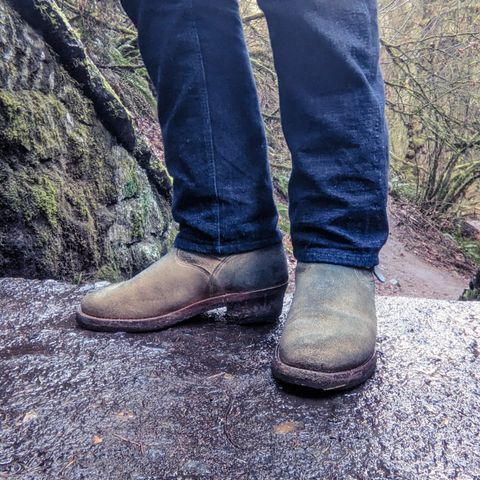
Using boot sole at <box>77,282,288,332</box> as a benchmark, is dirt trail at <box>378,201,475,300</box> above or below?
below

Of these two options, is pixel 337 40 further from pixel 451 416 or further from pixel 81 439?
pixel 81 439

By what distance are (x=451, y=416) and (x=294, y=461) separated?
0.31 meters

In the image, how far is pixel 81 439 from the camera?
76 centimetres

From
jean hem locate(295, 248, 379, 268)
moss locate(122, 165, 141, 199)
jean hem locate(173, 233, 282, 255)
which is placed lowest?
moss locate(122, 165, 141, 199)

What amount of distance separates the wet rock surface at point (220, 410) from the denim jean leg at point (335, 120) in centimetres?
28

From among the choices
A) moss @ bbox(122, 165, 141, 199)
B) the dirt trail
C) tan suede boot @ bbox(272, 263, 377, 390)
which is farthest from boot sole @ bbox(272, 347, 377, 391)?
the dirt trail

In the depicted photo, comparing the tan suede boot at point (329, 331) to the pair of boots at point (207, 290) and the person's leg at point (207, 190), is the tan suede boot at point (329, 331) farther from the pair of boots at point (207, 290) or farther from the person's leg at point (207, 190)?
the person's leg at point (207, 190)

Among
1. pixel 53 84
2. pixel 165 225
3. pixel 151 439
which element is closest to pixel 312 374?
pixel 151 439

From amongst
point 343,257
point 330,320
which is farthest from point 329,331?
point 343,257

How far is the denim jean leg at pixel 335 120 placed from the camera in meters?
0.94

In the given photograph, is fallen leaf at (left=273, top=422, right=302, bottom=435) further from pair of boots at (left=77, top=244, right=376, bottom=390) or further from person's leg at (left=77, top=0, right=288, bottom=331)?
person's leg at (left=77, top=0, right=288, bottom=331)

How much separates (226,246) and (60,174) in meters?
1.14

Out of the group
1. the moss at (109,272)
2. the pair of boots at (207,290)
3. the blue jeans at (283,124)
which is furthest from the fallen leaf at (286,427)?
the moss at (109,272)

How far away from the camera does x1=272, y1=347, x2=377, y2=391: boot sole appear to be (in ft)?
2.79
